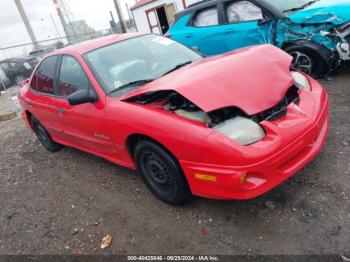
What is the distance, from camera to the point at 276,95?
291 cm

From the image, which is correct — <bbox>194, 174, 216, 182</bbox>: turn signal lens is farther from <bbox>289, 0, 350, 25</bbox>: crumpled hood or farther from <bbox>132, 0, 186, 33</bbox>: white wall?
<bbox>132, 0, 186, 33</bbox>: white wall

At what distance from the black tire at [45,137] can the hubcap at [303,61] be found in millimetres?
4188

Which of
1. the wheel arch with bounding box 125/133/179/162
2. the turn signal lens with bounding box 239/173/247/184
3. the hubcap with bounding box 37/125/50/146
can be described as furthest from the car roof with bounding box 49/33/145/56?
the turn signal lens with bounding box 239/173/247/184

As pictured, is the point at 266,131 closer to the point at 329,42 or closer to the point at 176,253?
the point at 176,253

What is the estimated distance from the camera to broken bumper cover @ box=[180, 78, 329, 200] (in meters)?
2.53

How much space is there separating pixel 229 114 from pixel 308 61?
3295 millimetres

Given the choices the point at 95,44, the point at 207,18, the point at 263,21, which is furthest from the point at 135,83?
the point at 207,18

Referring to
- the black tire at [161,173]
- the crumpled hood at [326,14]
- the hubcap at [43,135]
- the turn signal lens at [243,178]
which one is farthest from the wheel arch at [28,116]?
the crumpled hood at [326,14]

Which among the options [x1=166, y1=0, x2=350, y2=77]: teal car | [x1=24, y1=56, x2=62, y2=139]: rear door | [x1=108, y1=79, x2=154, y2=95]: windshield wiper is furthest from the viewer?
[x1=166, y1=0, x2=350, y2=77]: teal car

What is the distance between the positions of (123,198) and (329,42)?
395 centimetres

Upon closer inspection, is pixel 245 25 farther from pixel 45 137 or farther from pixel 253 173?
pixel 253 173

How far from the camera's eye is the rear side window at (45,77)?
14.8 ft

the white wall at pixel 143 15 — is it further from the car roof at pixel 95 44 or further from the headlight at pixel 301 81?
the headlight at pixel 301 81

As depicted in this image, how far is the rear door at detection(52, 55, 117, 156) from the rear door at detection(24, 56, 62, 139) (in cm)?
19
